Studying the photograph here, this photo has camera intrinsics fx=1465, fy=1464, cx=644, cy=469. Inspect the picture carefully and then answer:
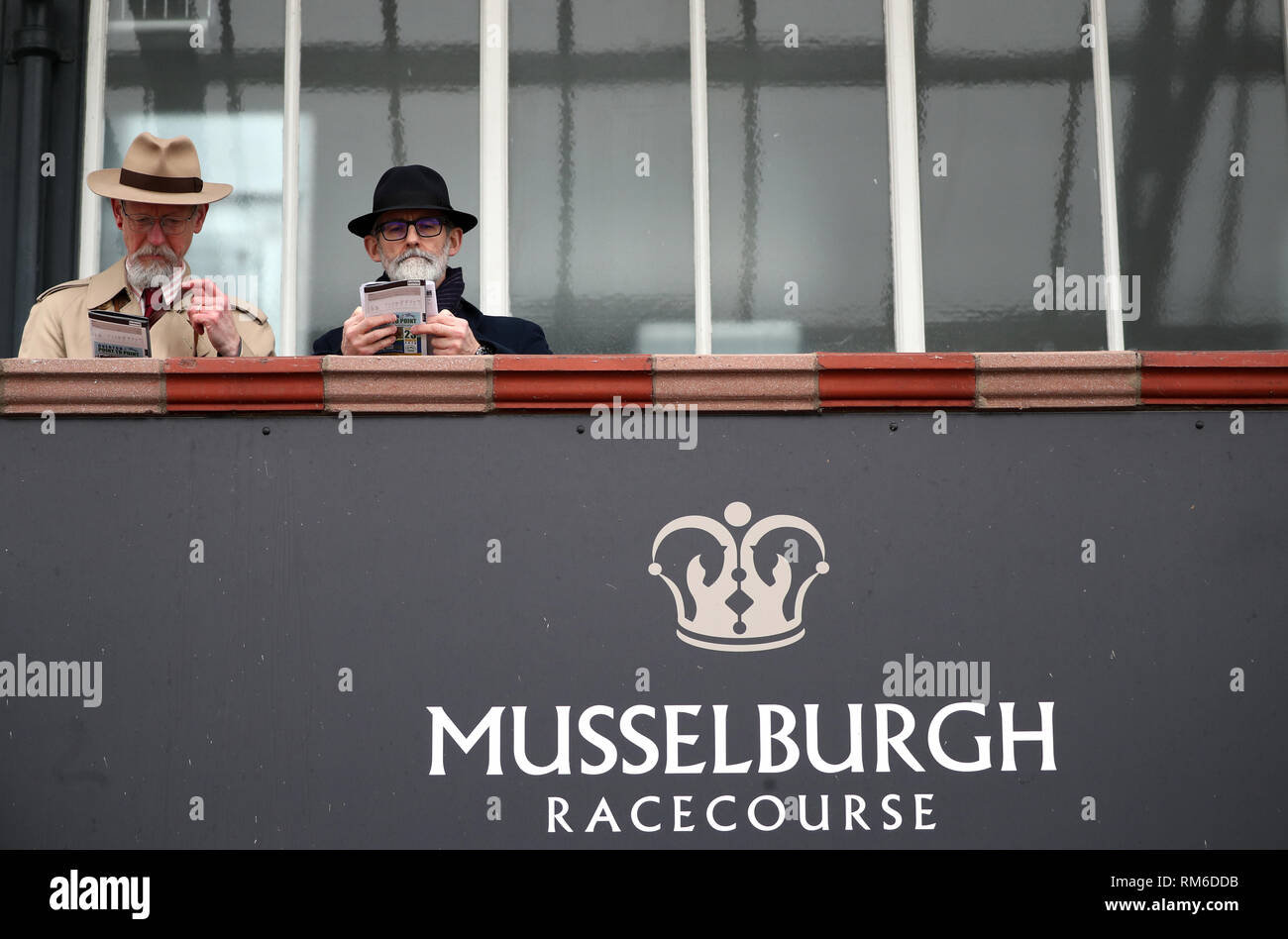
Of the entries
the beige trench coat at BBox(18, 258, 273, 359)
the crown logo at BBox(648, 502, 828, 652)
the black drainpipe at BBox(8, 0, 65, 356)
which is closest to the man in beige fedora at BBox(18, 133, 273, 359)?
the beige trench coat at BBox(18, 258, 273, 359)

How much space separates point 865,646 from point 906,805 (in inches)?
12.8

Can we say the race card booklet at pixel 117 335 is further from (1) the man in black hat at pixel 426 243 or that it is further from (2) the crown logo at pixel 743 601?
(2) the crown logo at pixel 743 601

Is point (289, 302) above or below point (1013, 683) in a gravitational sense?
above

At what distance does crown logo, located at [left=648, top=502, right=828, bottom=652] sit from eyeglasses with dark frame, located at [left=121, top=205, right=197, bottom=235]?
2291mm

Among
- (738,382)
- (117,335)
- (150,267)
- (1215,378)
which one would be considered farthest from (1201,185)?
(117,335)

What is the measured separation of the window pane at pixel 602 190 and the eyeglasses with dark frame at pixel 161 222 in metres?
2.12

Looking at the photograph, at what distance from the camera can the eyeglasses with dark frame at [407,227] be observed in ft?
14.9

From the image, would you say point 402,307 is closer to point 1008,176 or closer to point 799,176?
point 799,176

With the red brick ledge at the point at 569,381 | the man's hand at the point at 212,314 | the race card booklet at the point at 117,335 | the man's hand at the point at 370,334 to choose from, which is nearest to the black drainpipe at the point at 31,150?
the man's hand at the point at 212,314

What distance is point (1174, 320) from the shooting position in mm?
6516

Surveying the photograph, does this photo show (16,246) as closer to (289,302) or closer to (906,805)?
(289,302)
